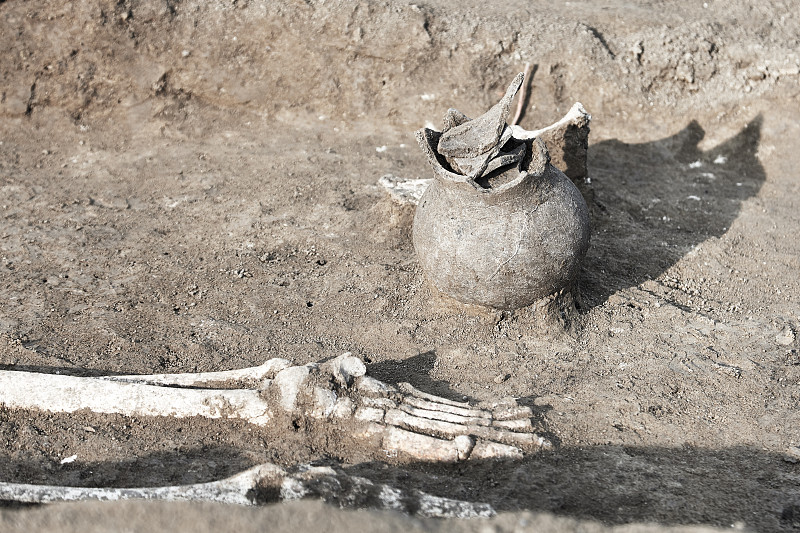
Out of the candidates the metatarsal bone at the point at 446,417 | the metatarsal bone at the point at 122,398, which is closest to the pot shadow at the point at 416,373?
the metatarsal bone at the point at 446,417

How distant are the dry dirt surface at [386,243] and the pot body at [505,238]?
1.21 ft

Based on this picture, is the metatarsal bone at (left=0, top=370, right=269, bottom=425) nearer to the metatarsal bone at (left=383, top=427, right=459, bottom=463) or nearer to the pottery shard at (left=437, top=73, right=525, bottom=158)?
the metatarsal bone at (left=383, top=427, right=459, bottom=463)

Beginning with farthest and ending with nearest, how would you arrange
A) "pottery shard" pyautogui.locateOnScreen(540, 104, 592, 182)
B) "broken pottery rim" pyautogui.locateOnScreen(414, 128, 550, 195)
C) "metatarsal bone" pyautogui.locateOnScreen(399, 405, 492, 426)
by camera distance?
"pottery shard" pyautogui.locateOnScreen(540, 104, 592, 182) → "broken pottery rim" pyautogui.locateOnScreen(414, 128, 550, 195) → "metatarsal bone" pyautogui.locateOnScreen(399, 405, 492, 426)

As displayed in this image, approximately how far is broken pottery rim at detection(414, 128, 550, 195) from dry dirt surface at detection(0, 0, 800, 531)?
957 millimetres

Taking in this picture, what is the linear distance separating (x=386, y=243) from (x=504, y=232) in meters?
1.67

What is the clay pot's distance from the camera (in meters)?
4.51

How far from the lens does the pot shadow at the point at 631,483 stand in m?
3.47

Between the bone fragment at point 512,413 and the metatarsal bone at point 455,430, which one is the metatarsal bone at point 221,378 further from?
the bone fragment at point 512,413

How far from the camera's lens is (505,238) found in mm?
4508

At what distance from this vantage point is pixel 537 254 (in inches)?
180

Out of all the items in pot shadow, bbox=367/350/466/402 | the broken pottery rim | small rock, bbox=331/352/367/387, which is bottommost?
pot shadow, bbox=367/350/466/402

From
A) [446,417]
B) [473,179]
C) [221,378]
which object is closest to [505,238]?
[473,179]

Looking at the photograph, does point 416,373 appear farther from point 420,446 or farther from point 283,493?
point 283,493

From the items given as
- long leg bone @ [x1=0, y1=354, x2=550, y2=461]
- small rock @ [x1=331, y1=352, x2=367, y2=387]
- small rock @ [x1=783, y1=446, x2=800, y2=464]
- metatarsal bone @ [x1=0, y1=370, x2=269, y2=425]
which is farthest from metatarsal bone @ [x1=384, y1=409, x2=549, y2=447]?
small rock @ [x1=783, y1=446, x2=800, y2=464]
